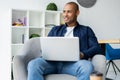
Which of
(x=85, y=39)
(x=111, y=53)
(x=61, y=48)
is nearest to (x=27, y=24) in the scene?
(x=111, y=53)

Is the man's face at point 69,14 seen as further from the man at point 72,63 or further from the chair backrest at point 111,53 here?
the chair backrest at point 111,53

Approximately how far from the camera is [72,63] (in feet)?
7.21

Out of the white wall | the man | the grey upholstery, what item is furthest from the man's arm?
the white wall

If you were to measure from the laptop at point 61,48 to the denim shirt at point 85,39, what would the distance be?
0.95 ft

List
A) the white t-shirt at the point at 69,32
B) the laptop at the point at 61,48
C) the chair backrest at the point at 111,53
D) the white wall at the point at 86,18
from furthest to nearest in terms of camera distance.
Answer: the chair backrest at the point at 111,53 → the white wall at the point at 86,18 → the white t-shirt at the point at 69,32 → the laptop at the point at 61,48

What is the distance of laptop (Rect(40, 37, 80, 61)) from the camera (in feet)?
6.46

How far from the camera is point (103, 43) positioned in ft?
13.5

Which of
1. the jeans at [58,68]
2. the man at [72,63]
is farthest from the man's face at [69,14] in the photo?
the jeans at [58,68]

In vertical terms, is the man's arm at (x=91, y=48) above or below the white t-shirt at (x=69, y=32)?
below

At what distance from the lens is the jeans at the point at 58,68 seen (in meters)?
1.97

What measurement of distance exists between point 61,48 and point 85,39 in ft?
1.77

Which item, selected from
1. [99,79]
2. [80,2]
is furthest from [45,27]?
[99,79]

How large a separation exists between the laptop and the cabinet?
1.94 metres
